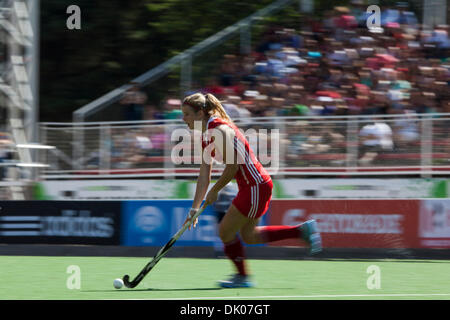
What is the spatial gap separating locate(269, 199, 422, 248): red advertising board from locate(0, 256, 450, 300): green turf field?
80cm

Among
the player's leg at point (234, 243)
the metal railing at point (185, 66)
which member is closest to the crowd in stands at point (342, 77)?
the metal railing at point (185, 66)

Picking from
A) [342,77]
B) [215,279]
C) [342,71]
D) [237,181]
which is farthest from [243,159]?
[342,71]

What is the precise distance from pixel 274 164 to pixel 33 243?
4.06 m

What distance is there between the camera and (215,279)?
9289 millimetres

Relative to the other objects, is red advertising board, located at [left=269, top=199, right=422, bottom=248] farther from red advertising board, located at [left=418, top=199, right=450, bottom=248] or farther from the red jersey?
the red jersey

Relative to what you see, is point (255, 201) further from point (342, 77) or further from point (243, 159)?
point (342, 77)

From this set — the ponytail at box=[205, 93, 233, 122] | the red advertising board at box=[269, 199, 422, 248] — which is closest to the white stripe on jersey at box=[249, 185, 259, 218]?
the ponytail at box=[205, 93, 233, 122]

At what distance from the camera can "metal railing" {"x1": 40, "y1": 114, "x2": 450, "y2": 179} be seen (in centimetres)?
1289

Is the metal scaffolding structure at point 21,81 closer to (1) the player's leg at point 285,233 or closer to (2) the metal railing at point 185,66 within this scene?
(2) the metal railing at point 185,66

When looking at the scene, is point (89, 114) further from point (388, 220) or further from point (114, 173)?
point (388, 220)

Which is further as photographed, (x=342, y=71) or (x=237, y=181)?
(x=342, y=71)

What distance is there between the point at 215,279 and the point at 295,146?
4.51m

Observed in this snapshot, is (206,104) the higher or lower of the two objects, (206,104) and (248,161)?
the higher

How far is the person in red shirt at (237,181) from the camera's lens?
7969 mm
